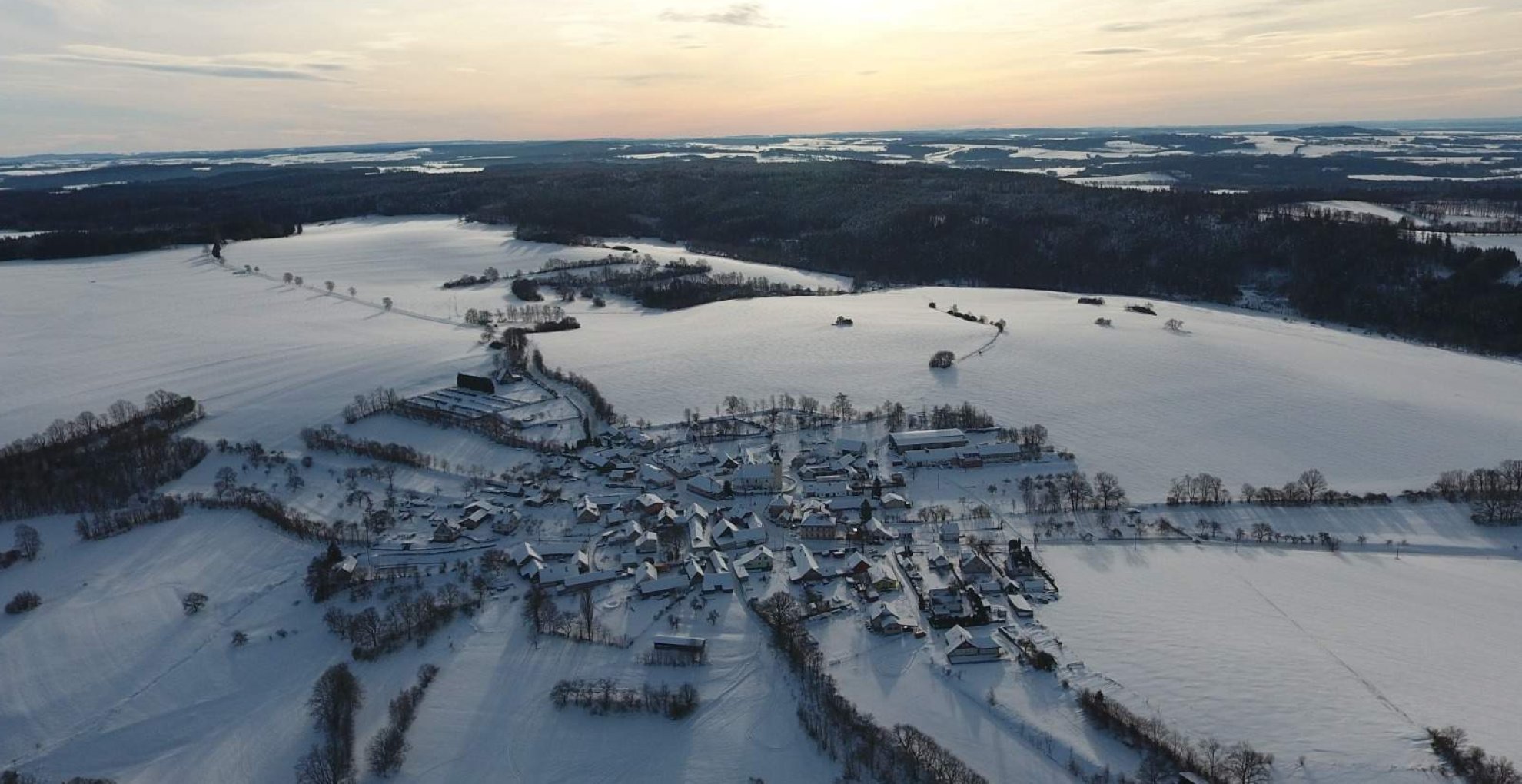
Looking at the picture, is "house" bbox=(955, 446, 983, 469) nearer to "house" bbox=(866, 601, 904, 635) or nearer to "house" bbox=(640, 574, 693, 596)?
"house" bbox=(866, 601, 904, 635)

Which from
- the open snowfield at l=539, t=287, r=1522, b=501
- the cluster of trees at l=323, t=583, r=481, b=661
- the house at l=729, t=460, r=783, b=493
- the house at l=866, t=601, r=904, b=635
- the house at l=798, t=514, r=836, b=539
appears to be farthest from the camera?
the open snowfield at l=539, t=287, r=1522, b=501

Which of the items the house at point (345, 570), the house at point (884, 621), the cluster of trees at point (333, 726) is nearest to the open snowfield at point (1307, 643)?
the house at point (884, 621)

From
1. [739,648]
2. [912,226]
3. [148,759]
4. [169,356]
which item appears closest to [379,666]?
[148,759]

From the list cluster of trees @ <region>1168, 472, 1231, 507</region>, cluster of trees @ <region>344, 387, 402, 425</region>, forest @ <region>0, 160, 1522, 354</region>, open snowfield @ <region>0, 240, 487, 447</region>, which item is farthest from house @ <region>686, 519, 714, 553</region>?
forest @ <region>0, 160, 1522, 354</region>

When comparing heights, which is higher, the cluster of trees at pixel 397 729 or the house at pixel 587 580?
the house at pixel 587 580

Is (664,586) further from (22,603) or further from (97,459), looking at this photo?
(97,459)

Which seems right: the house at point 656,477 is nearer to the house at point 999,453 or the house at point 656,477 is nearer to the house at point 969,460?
the house at point 969,460
